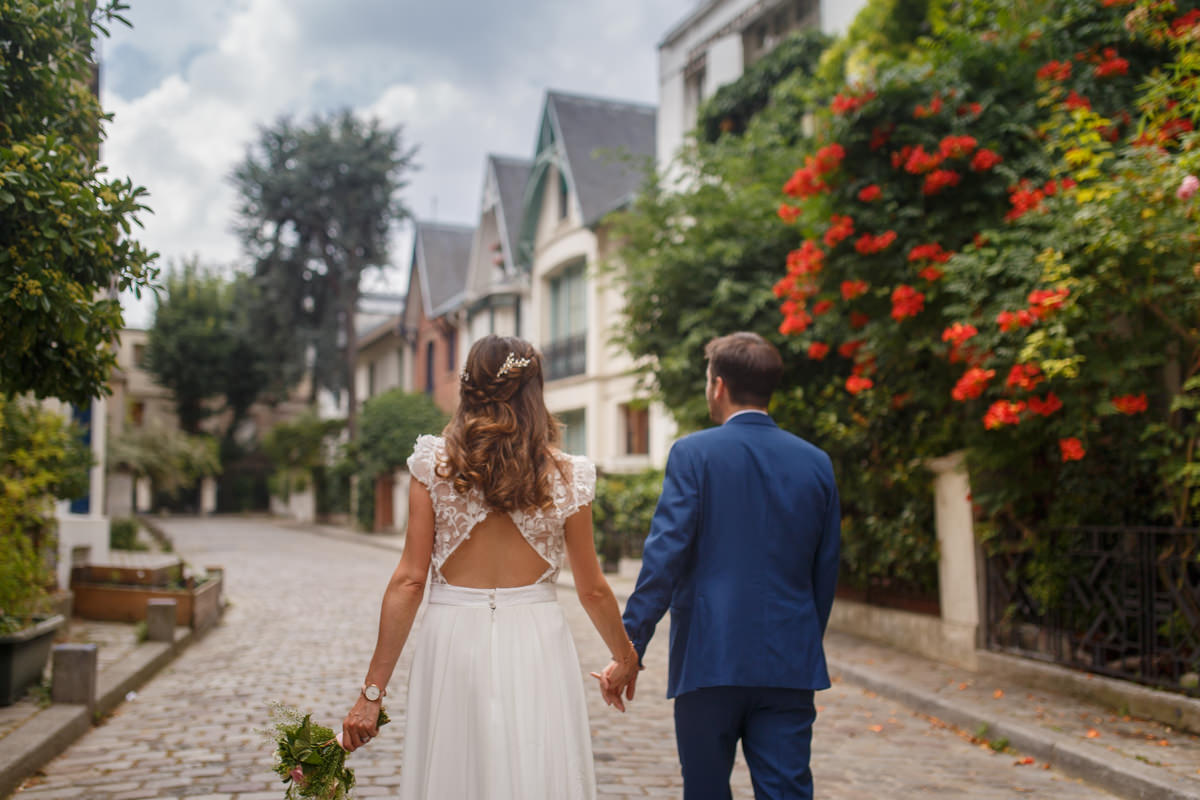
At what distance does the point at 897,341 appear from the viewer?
802cm

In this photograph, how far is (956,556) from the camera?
8.62 meters

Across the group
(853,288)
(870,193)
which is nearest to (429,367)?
(853,288)

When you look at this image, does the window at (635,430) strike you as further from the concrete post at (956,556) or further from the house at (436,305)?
the concrete post at (956,556)

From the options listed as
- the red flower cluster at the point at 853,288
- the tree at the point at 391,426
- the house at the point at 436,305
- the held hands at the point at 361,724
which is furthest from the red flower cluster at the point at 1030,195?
the house at the point at 436,305

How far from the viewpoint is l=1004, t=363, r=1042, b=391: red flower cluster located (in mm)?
6508

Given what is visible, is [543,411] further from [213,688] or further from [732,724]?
[213,688]

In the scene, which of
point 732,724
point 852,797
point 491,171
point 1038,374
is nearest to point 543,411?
point 732,724

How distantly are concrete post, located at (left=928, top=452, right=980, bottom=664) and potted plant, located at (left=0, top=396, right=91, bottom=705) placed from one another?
6.74m

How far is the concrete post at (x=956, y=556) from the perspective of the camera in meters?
8.37

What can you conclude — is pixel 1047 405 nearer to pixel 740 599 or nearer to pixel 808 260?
pixel 808 260

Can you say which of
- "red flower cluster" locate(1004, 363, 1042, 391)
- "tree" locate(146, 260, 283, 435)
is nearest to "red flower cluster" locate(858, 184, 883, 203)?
"red flower cluster" locate(1004, 363, 1042, 391)

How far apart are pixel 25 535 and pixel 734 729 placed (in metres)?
7.83

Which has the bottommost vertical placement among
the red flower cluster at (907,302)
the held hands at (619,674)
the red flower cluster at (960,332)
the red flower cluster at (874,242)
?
the held hands at (619,674)

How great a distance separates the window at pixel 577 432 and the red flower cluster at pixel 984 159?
53.1 feet
